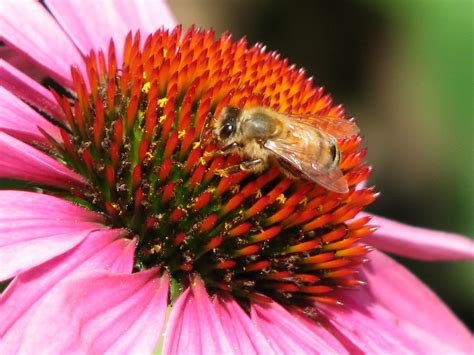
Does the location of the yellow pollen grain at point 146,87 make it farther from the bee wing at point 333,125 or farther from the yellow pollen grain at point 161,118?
the bee wing at point 333,125

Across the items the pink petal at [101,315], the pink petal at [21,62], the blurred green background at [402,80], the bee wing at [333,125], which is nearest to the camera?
the pink petal at [101,315]

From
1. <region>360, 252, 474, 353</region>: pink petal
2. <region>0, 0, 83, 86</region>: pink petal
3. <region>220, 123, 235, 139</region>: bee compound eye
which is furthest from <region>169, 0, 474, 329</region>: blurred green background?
<region>220, 123, 235, 139</region>: bee compound eye

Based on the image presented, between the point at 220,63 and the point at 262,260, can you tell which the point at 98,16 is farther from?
the point at 262,260

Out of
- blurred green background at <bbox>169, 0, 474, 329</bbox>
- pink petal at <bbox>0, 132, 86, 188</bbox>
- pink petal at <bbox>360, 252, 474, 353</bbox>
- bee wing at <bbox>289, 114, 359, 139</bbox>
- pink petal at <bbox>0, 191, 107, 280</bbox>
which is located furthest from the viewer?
blurred green background at <bbox>169, 0, 474, 329</bbox>

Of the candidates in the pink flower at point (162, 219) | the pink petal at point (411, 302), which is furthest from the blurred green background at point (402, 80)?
the pink flower at point (162, 219)

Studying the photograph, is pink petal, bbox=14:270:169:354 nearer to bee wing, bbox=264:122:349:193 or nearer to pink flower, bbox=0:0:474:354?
pink flower, bbox=0:0:474:354

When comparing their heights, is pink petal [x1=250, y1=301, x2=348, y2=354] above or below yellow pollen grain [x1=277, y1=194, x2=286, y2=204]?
below

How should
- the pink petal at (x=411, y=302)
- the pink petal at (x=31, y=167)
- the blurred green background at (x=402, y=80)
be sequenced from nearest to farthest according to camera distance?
1. the pink petal at (x=31, y=167)
2. the pink petal at (x=411, y=302)
3. the blurred green background at (x=402, y=80)
